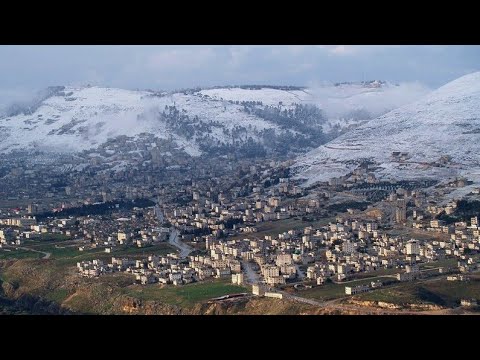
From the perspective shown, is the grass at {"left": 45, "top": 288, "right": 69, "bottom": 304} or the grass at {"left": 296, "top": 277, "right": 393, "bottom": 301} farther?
the grass at {"left": 45, "top": 288, "right": 69, "bottom": 304}

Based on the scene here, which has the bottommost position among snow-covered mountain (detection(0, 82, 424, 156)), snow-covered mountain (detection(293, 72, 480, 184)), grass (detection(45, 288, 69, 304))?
grass (detection(45, 288, 69, 304))

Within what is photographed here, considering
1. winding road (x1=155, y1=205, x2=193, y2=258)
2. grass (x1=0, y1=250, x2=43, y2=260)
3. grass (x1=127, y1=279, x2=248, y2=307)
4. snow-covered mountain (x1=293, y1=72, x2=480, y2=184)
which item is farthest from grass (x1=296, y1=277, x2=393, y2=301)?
snow-covered mountain (x1=293, y1=72, x2=480, y2=184)

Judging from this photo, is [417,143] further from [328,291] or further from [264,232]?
[328,291]

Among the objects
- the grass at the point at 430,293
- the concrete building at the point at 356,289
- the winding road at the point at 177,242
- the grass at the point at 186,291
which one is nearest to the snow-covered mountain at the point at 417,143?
the winding road at the point at 177,242

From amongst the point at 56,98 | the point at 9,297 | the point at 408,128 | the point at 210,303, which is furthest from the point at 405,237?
the point at 56,98

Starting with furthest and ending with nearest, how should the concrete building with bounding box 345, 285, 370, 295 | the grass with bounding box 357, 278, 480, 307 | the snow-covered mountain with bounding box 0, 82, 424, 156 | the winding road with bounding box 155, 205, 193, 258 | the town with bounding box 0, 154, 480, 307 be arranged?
1. the snow-covered mountain with bounding box 0, 82, 424, 156
2. the winding road with bounding box 155, 205, 193, 258
3. the town with bounding box 0, 154, 480, 307
4. the concrete building with bounding box 345, 285, 370, 295
5. the grass with bounding box 357, 278, 480, 307

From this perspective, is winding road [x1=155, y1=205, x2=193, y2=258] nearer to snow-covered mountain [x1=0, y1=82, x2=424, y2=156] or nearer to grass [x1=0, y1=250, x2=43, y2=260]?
grass [x1=0, y1=250, x2=43, y2=260]
